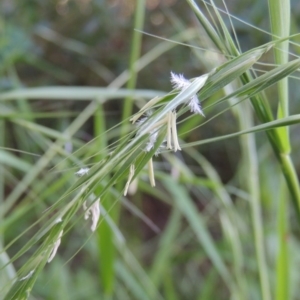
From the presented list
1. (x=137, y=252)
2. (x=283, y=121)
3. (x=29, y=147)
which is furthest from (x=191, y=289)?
(x=283, y=121)

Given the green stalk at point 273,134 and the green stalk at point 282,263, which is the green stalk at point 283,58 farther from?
the green stalk at point 282,263

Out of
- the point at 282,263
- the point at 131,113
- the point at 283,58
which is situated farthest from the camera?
the point at 131,113

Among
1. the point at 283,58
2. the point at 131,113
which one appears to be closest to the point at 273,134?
the point at 283,58

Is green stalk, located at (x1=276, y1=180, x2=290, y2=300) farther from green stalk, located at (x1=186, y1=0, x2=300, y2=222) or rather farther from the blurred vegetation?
the blurred vegetation

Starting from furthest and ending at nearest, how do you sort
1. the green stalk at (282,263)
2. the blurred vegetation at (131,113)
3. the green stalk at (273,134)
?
the blurred vegetation at (131,113) < the green stalk at (282,263) < the green stalk at (273,134)

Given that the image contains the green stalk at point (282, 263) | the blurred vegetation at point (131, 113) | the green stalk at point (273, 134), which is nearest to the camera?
the green stalk at point (273, 134)

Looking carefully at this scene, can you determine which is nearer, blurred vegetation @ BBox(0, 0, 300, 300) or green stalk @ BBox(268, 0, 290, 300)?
green stalk @ BBox(268, 0, 290, 300)

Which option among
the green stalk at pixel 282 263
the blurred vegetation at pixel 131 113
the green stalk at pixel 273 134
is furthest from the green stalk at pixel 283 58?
the blurred vegetation at pixel 131 113

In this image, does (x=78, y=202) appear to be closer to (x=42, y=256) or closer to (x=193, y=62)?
(x=42, y=256)

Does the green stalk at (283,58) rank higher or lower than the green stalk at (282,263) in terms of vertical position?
higher

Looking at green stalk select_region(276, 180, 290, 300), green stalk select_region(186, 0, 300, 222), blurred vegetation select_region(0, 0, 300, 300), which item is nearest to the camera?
green stalk select_region(186, 0, 300, 222)

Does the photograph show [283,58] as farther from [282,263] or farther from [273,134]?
[282,263]

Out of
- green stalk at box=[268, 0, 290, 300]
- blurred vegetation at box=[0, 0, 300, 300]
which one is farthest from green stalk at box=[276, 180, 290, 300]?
blurred vegetation at box=[0, 0, 300, 300]
